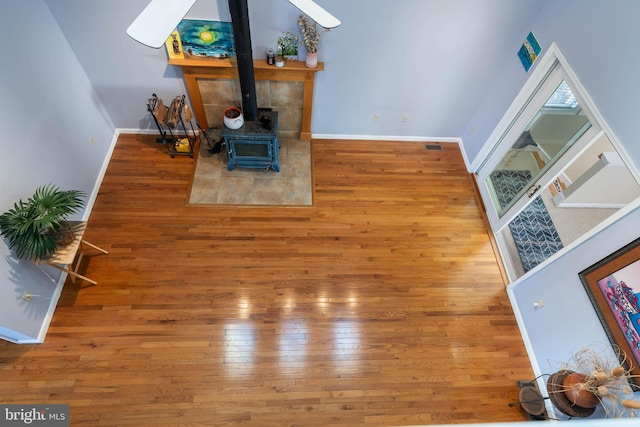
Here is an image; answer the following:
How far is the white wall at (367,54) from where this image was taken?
332cm

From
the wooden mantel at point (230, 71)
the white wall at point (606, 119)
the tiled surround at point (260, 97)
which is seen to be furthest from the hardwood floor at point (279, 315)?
the wooden mantel at point (230, 71)

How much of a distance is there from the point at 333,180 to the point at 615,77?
2.69 meters

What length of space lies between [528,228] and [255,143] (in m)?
3.32

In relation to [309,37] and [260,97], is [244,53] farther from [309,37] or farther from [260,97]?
[260,97]

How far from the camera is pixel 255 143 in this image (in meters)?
3.94

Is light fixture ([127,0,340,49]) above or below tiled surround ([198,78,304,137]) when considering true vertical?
above

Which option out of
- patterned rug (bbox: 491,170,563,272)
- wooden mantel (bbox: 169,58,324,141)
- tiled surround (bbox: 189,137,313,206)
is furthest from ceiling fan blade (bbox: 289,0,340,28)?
patterned rug (bbox: 491,170,563,272)

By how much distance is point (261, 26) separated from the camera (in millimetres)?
3430

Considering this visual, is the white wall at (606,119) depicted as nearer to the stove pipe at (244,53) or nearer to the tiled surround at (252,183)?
the tiled surround at (252,183)

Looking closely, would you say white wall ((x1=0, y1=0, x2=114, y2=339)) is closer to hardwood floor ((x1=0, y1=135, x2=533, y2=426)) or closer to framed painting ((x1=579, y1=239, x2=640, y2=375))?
hardwood floor ((x1=0, y1=135, x2=533, y2=426))

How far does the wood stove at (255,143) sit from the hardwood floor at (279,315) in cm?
59

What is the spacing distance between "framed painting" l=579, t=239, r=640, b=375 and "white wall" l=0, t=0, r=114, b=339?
174 inches

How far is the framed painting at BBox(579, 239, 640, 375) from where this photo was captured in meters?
2.27

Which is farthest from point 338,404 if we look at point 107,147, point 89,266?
point 107,147
